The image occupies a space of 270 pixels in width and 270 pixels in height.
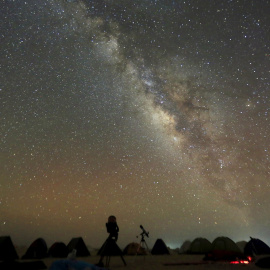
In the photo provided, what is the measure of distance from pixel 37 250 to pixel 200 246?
11581 millimetres

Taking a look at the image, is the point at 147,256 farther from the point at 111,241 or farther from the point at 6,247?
the point at 111,241

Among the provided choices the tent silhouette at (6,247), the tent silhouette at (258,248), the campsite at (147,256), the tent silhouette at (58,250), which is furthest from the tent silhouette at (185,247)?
the tent silhouette at (6,247)

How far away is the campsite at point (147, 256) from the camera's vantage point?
8539 mm

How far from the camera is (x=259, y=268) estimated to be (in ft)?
27.6

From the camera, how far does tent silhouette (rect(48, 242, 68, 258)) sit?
49.7ft

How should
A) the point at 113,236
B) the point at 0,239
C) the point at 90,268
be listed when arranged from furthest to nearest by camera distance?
the point at 0,239, the point at 113,236, the point at 90,268

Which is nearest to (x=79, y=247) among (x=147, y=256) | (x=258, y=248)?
(x=147, y=256)

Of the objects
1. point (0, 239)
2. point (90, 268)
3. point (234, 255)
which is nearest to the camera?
point (90, 268)

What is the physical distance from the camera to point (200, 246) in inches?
732

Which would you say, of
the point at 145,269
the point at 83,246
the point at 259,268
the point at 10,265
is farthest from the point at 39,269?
the point at 83,246

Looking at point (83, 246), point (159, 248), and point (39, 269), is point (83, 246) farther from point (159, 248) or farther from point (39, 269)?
point (39, 269)

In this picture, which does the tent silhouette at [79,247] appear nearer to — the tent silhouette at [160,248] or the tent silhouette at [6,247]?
the tent silhouette at [6,247]

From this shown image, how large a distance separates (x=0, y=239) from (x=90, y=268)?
11.0 meters

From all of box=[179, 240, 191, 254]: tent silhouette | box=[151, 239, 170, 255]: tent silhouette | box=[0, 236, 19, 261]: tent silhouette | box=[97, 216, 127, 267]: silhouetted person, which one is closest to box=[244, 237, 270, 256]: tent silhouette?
box=[179, 240, 191, 254]: tent silhouette
